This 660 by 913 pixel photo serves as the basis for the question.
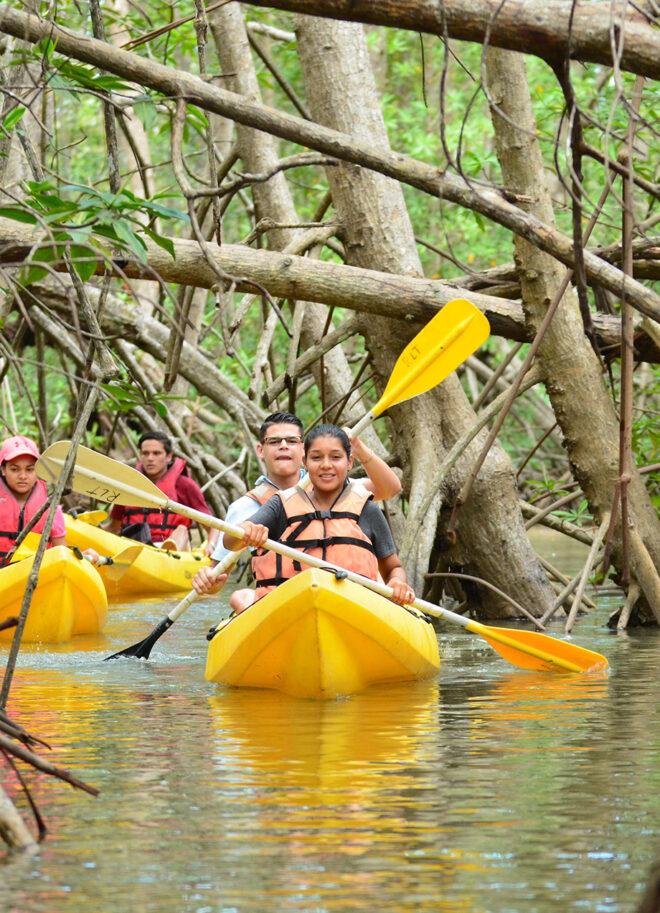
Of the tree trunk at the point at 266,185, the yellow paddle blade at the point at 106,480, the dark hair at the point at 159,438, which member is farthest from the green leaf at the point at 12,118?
the dark hair at the point at 159,438

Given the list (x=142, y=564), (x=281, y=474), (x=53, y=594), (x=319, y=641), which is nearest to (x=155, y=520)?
(x=142, y=564)

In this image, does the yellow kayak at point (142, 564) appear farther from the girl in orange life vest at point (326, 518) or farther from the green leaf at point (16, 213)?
the green leaf at point (16, 213)

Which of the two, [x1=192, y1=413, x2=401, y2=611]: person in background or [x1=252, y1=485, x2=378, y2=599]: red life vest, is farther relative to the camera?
[x1=192, y1=413, x2=401, y2=611]: person in background

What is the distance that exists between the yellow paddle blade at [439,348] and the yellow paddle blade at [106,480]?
116 centimetres

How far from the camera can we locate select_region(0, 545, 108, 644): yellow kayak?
6.42 meters

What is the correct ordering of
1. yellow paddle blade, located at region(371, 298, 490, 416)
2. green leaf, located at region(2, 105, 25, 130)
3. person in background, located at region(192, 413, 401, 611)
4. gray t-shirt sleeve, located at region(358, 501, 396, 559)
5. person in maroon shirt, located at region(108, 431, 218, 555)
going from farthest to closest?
person in maroon shirt, located at region(108, 431, 218, 555)
yellow paddle blade, located at region(371, 298, 490, 416)
person in background, located at region(192, 413, 401, 611)
gray t-shirt sleeve, located at region(358, 501, 396, 559)
green leaf, located at region(2, 105, 25, 130)

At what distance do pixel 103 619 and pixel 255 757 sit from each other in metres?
3.53

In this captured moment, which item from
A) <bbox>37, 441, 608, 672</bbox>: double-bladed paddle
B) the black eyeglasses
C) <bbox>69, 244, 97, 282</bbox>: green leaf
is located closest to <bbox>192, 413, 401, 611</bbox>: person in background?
the black eyeglasses

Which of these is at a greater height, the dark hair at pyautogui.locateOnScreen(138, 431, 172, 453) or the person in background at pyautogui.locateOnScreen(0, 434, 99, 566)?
the dark hair at pyautogui.locateOnScreen(138, 431, 172, 453)

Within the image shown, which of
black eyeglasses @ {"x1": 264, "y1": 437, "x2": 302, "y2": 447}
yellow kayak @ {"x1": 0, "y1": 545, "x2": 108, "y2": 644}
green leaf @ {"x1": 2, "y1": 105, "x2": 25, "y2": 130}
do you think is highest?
green leaf @ {"x1": 2, "y1": 105, "x2": 25, "y2": 130}

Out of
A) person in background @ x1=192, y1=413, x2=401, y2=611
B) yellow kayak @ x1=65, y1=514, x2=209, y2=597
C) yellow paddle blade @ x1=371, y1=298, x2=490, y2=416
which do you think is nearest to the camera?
person in background @ x1=192, y1=413, x2=401, y2=611

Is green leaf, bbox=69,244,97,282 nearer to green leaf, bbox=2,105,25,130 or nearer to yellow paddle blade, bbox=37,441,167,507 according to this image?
green leaf, bbox=2,105,25,130

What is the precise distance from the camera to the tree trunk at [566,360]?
6332mm

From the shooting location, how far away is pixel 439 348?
5.76 m
